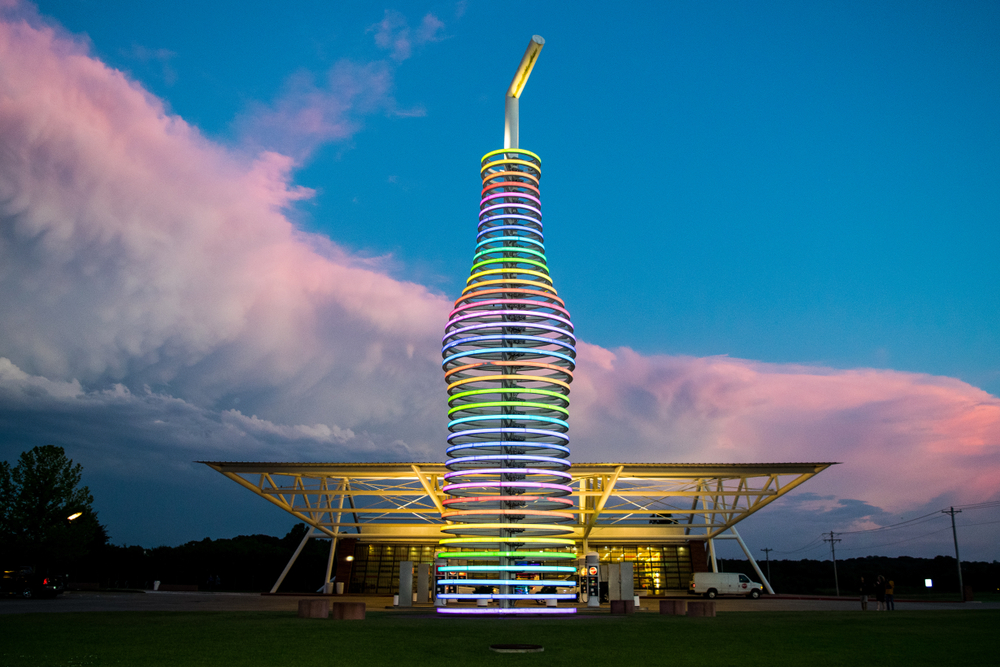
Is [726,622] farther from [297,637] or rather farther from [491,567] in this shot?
[297,637]

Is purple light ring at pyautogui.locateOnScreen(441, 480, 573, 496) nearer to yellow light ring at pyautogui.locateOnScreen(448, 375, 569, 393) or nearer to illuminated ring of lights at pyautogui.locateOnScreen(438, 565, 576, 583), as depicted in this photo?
illuminated ring of lights at pyautogui.locateOnScreen(438, 565, 576, 583)

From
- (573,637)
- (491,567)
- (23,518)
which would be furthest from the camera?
(23,518)

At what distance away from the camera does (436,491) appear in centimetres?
5262

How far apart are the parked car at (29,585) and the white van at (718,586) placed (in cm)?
4126

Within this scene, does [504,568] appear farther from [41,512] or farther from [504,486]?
[41,512]

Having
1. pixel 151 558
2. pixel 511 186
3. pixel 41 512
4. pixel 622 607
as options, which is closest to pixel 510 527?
pixel 622 607

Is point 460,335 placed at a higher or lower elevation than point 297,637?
higher

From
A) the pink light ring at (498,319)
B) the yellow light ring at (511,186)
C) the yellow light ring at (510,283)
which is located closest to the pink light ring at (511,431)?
the pink light ring at (498,319)

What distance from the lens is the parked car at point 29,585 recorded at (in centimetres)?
4288

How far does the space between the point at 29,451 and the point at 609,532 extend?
1812 inches

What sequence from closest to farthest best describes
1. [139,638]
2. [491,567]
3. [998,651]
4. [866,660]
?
[866,660]
[998,651]
[139,638]
[491,567]

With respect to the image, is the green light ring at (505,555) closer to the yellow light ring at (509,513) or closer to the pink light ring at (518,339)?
the yellow light ring at (509,513)

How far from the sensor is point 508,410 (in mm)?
30844

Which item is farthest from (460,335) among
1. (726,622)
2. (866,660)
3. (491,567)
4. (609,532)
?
(609,532)
